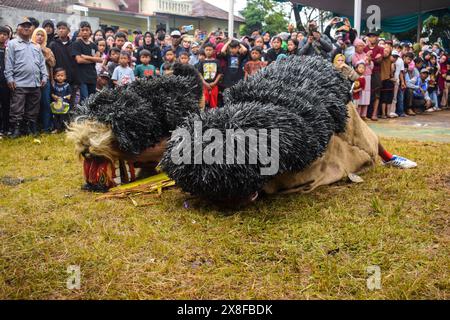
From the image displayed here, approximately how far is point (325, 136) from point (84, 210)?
1875 millimetres

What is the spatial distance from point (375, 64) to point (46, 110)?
621cm

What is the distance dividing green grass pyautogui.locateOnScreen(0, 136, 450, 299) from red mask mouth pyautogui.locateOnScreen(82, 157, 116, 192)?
131 mm

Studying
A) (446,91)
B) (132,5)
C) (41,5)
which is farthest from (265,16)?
(446,91)

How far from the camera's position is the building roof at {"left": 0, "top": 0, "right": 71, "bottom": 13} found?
72.6 feet

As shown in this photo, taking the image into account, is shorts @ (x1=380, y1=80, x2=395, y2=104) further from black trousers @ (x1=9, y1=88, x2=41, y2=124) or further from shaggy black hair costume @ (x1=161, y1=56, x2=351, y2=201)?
black trousers @ (x1=9, y1=88, x2=41, y2=124)

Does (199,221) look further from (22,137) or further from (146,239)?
(22,137)

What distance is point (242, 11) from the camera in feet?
116

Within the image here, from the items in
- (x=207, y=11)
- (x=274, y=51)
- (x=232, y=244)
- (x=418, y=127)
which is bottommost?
(x=232, y=244)

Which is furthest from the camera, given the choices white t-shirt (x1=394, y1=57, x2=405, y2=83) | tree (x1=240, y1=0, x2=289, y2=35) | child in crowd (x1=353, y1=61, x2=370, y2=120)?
tree (x1=240, y1=0, x2=289, y2=35)

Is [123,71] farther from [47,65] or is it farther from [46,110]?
[46,110]

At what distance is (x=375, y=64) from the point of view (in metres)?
9.12

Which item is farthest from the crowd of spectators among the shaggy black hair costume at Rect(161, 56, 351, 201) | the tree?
the tree

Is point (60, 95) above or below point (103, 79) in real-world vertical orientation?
below
